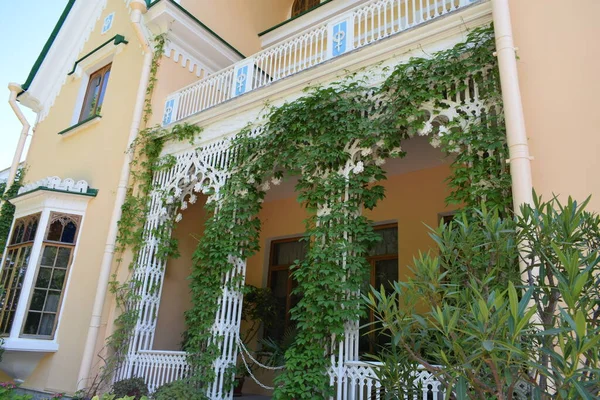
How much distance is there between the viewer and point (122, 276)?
6.18m

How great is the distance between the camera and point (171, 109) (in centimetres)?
694

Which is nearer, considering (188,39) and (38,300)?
(38,300)

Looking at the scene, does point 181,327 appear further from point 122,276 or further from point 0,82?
point 0,82

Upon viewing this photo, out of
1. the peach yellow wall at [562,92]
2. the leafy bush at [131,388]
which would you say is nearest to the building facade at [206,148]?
the peach yellow wall at [562,92]

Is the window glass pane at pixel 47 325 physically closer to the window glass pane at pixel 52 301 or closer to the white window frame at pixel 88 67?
the window glass pane at pixel 52 301

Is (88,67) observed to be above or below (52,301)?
above

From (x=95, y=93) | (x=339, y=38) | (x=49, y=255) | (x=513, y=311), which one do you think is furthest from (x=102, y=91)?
(x=513, y=311)

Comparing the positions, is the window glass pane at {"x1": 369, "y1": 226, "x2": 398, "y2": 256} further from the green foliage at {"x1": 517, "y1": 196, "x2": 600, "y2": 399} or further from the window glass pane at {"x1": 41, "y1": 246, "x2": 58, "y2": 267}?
the window glass pane at {"x1": 41, "y1": 246, "x2": 58, "y2": 267}

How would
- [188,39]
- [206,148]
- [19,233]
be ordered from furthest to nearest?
1. [188,39]
2. [19,233]
3. [206,148]

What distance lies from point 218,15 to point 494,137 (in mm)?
6492

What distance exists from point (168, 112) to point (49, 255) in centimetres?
290

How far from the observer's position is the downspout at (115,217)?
579 centimetres

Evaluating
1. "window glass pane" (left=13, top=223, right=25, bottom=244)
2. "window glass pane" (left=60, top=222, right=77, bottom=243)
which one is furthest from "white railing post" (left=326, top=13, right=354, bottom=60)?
"window glass pane" (left=13, top=223, right=25, bottom=244)

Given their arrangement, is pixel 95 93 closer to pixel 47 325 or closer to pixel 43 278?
pixel 43 278
